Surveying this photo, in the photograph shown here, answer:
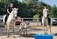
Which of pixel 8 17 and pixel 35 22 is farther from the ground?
pixel 8 17

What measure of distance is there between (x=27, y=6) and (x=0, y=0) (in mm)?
2545

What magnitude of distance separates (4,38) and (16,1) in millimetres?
12061

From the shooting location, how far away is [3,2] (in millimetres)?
21953

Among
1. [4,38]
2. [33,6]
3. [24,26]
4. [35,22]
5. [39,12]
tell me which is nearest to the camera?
[4,38]

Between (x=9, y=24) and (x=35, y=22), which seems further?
(x=35, y=22)

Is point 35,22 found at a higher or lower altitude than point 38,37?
lower

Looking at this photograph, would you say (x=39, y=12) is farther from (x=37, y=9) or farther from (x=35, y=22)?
(x=35, y=22)

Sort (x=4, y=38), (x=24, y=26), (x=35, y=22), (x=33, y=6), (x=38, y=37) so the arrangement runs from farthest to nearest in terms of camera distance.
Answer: (x=33, y=6), (x=35, y=22), (x=24, y=26), (x=4, y=38), (x=38, y=37)

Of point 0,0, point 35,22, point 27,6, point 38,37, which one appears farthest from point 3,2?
point 38,37

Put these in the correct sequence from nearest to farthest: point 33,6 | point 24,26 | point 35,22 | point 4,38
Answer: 1. point 4,38
2. point 24,26
3. point 35,22
4. point 33,6

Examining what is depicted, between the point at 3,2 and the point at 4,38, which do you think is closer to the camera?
the point at 4,38

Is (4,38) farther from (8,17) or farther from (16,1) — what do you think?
(16,1)

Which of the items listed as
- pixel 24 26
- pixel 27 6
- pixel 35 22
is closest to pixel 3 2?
pixel 27 6

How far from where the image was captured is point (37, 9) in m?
21.8
